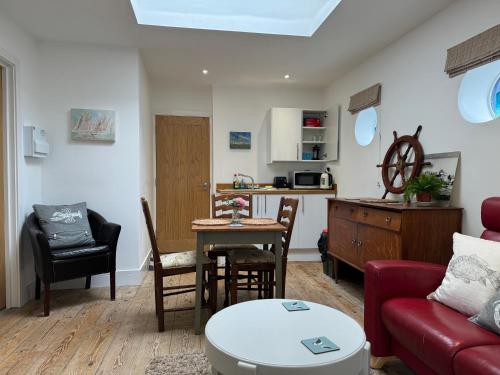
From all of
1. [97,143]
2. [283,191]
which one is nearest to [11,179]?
[97,143]

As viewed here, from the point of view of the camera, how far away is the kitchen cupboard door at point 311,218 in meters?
4.55

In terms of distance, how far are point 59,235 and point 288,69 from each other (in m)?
3.15

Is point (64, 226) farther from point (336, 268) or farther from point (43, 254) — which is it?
point (336, 268)

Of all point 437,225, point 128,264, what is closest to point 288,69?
point 437,225

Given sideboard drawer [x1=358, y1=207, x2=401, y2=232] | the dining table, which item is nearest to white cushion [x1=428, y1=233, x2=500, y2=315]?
sideboard drawer [x1=358, y1=207, x2=401, y2=232]

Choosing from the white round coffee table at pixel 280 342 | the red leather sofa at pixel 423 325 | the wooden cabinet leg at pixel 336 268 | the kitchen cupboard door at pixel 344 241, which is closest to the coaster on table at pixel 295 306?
the white round coffee table at pixel 280 342

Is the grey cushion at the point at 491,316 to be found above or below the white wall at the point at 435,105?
below

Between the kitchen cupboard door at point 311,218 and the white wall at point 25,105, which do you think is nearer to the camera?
the white wall at point 25,105

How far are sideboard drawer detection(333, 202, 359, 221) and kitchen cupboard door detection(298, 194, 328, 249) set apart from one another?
96cm

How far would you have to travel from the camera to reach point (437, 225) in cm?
244

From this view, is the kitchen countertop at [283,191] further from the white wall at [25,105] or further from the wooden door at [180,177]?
the white wall at [25,105]

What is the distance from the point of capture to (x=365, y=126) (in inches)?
164

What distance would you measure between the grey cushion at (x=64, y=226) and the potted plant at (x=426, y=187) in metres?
2.85

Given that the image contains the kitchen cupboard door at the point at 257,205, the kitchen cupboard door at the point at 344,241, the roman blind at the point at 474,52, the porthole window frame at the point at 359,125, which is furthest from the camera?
the kitchen cupboard door at the point at 257,205
